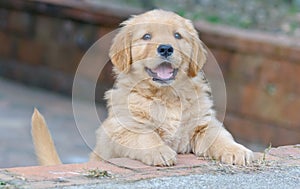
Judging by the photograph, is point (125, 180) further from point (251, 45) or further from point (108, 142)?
point (251, 45)

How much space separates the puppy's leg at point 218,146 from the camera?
171 inches

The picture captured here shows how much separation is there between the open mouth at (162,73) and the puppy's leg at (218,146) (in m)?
0.33

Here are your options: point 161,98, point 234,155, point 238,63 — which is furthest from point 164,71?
point 238,63

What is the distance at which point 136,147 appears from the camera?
429 centimetres

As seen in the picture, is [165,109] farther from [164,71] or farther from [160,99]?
[164,71]

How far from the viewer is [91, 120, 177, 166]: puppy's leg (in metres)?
4.19

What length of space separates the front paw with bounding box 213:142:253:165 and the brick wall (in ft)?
10.4

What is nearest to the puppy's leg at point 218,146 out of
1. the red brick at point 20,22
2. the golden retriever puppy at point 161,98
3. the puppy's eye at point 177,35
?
the golden retriever puppy at point 161,98

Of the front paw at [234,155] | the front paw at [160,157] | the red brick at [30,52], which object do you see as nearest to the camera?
the front paw at [160,157]

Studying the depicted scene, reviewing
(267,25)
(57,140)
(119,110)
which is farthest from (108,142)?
(267,25)

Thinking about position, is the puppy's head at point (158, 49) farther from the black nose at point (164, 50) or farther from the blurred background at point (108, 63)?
the blurred background at point (108, 63)

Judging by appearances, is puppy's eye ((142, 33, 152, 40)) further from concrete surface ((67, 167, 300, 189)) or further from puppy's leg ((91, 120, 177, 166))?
concrete surface ((67, 167, 300, 189))

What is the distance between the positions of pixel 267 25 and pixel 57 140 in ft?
8.24

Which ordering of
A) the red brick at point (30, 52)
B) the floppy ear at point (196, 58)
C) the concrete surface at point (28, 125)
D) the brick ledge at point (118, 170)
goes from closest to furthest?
the brick ledge at point (118, 170) < the floppy ear at point (196, 58) < the concrete surface at point (28, 125) < the red brick at point (30, 52)
